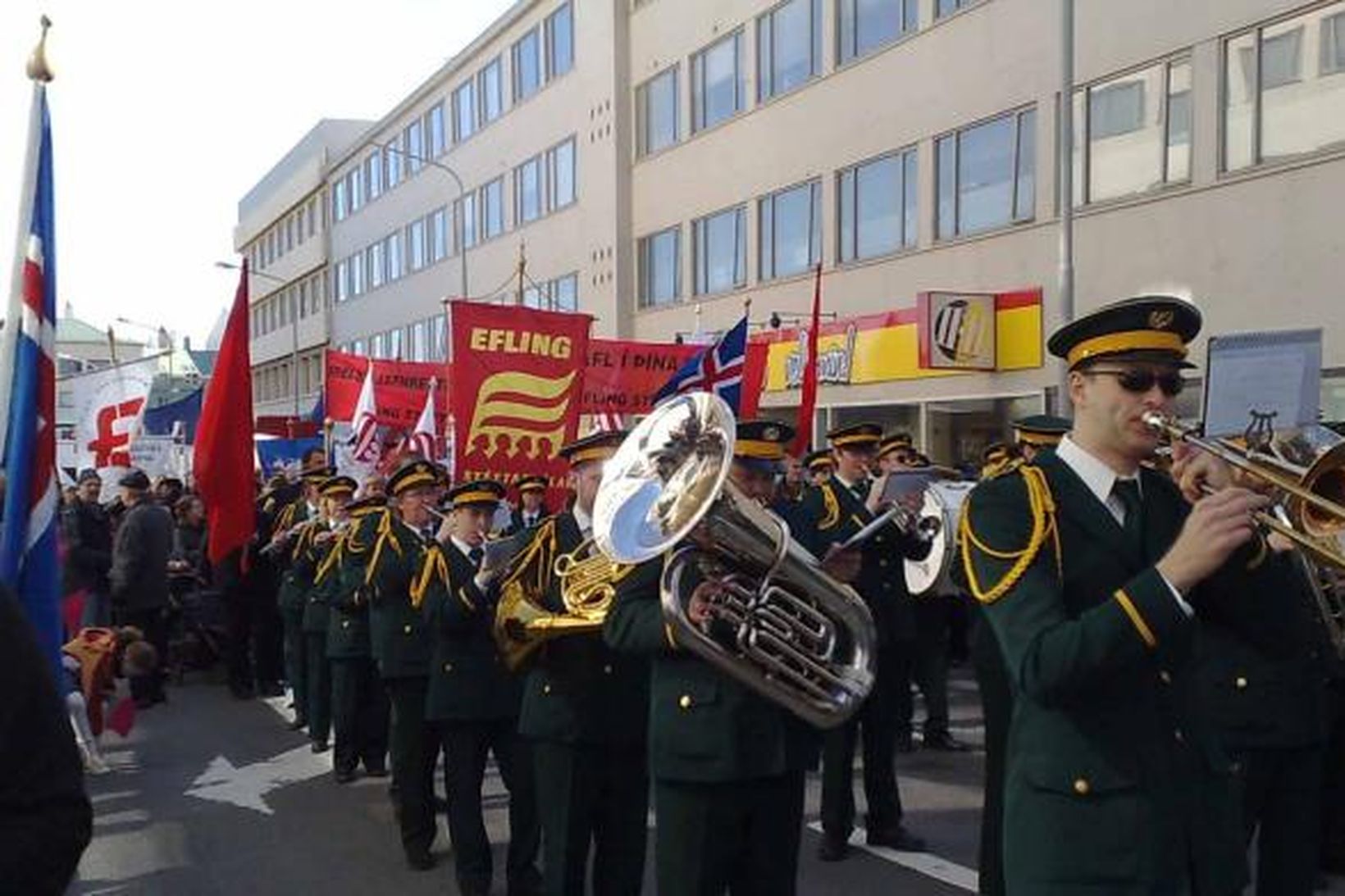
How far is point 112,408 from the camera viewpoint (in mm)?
11367

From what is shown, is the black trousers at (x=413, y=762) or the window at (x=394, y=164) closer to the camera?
the black trousers at (x=413, y=762)

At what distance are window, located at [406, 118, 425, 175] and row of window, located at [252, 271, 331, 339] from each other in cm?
1431

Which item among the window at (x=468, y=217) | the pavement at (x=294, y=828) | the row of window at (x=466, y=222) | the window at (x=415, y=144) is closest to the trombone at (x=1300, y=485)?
the pavement at (x=294, y=828)

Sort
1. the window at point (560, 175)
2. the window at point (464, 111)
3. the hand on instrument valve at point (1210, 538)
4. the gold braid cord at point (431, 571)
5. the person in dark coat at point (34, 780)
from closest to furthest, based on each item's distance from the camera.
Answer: the person in dark coat at point (34, 780) → the hand on instrument valve at point (1210, 538) → the gold braid cord at point (431, 571) → the window at point (560, 175) → the window at point (464, 111)

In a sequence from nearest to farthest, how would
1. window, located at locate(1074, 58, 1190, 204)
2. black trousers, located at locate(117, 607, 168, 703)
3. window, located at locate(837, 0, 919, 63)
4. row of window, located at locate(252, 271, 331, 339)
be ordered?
black trousers, located at locate(117, 607, 168, 703)
window, located at locate(1074, 58, 1190, 204)
window, located at locate(837, 0, 919, 63)
row of window, located at locate(252, 271, 331, 339)

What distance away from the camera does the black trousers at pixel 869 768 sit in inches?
270

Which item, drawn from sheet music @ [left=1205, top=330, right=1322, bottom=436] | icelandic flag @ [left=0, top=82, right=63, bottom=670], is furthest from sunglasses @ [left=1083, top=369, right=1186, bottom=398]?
icelandic flag @ [left=0, top=82, right=63, bottom=670]

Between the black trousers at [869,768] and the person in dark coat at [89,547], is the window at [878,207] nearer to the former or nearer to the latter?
the person in dark coat at [89,547]

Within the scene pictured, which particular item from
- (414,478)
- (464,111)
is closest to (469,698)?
(414,478)

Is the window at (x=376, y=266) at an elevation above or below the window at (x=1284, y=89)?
above

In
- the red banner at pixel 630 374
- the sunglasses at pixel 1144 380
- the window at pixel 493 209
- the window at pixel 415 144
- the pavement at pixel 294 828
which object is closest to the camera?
the sunglasses at pixel 1144 380

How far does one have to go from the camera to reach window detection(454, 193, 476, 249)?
4344cm

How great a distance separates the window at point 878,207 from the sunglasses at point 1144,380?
19.8 metres

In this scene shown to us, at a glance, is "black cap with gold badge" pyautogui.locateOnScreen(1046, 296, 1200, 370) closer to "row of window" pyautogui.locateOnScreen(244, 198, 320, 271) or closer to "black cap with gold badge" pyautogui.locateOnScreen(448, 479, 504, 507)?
"black cap with gold badge" pyautogui.locateOnScreen(448, 479, 504, 507)
